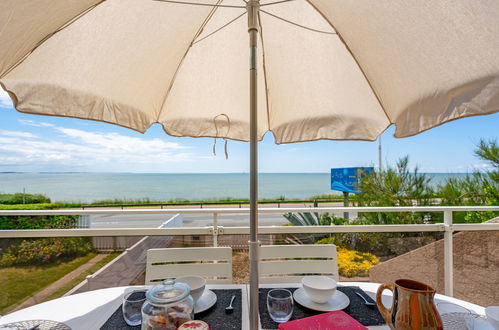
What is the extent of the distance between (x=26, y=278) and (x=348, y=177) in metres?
5.80

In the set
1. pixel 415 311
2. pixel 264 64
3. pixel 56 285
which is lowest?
pixel 56 285

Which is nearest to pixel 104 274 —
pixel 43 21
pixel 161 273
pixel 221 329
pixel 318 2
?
pixel 161 273

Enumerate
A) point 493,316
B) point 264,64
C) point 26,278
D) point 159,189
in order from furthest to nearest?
point 159,189
point 26,278
point 264,64
point 493,316

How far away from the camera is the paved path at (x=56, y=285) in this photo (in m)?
2.64

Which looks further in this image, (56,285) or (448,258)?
(56,285)

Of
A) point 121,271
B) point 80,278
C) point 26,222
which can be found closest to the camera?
point 121,271

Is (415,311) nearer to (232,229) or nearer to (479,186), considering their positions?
(232,229)

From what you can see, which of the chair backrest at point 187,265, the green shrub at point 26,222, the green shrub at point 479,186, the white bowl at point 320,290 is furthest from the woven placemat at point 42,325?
the green shrub at point 479,186

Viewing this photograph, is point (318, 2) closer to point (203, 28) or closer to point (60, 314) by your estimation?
point (203, 28)

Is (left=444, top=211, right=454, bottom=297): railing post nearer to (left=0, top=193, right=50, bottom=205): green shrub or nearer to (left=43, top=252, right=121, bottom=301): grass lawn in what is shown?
(left=43, top=252, right=121, bottom=301): grass lawn

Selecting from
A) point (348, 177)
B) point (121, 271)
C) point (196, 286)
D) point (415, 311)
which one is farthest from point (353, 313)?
point (348, 177)

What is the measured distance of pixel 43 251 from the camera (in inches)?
111

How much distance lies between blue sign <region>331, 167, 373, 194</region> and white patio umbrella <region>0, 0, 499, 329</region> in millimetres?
4576

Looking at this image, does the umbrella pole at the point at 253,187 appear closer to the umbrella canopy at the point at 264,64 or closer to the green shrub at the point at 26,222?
the umbrella canopy at the point at 264,64
